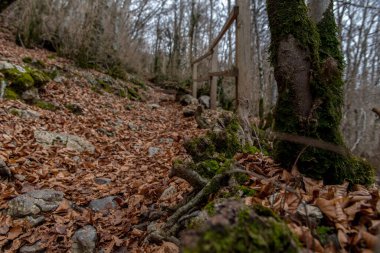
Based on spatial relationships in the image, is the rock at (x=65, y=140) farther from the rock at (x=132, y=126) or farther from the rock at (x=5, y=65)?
the rock at (x=5, y=65)

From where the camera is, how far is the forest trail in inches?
92.0

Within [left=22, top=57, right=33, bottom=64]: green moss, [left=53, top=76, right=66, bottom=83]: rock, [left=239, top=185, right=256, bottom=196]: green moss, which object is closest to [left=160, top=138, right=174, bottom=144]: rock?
[left=239, top=185, right=256, bottom=196]: green moss

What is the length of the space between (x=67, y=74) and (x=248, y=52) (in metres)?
5.02

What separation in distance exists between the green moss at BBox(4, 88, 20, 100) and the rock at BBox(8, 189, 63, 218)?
2.76 meters

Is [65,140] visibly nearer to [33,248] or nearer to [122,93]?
[33,248]

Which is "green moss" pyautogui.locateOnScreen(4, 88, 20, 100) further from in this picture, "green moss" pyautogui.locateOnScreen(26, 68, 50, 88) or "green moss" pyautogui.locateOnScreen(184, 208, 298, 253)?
"green moss" pyautogui.locateOnScreen(184, 208, 298, 253)

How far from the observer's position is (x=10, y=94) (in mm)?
4766

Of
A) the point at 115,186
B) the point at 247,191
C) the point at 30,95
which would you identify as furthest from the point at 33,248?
the point at 30,95

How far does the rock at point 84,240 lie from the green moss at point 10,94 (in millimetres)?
3537

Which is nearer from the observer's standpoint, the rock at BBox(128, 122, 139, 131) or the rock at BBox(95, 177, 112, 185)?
the rock at BBox(95, 177, 112, 185)

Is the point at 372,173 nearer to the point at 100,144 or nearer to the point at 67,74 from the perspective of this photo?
the point at 100,144

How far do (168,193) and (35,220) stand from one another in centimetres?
Result: 122

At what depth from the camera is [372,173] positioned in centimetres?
211

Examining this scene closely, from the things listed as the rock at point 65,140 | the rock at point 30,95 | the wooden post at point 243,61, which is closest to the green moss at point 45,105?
the rock at point 30,95
